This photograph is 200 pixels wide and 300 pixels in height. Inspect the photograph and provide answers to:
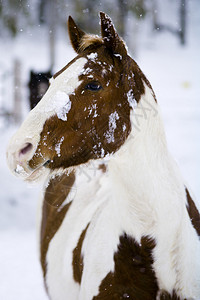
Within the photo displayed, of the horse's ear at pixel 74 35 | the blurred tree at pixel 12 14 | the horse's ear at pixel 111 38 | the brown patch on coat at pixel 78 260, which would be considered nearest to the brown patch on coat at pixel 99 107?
the horse's ear at pixel 111 38

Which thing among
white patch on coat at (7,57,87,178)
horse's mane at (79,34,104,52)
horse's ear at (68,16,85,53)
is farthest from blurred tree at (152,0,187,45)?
white patch on coat at (7,57,87,178)

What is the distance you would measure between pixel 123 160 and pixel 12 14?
22.3 ft

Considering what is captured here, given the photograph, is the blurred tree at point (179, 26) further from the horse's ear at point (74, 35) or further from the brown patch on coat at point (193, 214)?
the brown patch on coat at point (193, 214)

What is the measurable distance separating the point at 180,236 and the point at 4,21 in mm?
7063

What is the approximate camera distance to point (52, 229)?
8.30 feet

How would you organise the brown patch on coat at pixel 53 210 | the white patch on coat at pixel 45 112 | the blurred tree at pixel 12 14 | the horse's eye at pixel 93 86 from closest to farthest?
the white patch on coat at pixel 45 112 → the horse's eye at pixel 93 86 → the brown patch on coat at pixel 53 210 → the blurred tree at pixel 12 14

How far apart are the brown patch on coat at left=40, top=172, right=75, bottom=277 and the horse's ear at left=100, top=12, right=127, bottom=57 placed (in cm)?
122

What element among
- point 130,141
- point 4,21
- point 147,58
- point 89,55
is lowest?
point 147,58

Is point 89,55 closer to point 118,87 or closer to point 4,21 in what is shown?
point 118,87

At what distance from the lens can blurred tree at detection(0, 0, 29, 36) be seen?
687 centimetres

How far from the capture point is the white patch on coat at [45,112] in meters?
1.32

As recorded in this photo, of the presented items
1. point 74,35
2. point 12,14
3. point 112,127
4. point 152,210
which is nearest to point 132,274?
point 152,210

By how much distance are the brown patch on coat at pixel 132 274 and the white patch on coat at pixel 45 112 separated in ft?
1.96

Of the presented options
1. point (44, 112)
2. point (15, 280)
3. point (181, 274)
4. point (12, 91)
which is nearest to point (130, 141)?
point (44, 112)
